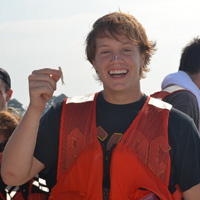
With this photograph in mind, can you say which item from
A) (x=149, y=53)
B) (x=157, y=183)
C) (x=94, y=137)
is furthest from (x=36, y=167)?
(x=149, y=53)

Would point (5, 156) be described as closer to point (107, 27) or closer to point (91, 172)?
point (91, 172)

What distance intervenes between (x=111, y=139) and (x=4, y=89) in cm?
191

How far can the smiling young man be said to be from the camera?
8.93 ft

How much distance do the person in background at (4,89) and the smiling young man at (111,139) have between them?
4.75 ft

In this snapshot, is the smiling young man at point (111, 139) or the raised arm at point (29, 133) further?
the smiling young man at point (111, 139)

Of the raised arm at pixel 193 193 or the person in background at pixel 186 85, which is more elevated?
the person in background at pixel 186 85

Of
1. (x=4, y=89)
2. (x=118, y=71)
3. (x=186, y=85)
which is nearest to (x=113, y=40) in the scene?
(x=118, y=71)

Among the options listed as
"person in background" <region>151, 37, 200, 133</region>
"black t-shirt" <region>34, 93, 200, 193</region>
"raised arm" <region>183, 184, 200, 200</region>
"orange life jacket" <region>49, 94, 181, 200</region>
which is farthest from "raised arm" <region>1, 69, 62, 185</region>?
"person in background" <region>151, 37, 200, 133</region>

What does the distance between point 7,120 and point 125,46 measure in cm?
136

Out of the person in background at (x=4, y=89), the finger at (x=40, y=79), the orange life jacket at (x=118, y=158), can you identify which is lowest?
the orange life jacket at (x=118, y=158)

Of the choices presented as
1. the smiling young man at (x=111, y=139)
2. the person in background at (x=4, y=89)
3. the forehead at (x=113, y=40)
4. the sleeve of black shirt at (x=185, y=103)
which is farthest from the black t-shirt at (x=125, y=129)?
the person in background at (x=4, y=89)

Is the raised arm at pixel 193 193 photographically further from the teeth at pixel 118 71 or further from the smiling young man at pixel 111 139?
the teeth at pixel 118 71

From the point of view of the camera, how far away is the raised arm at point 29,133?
2.58 meters

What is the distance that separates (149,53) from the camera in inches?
136
